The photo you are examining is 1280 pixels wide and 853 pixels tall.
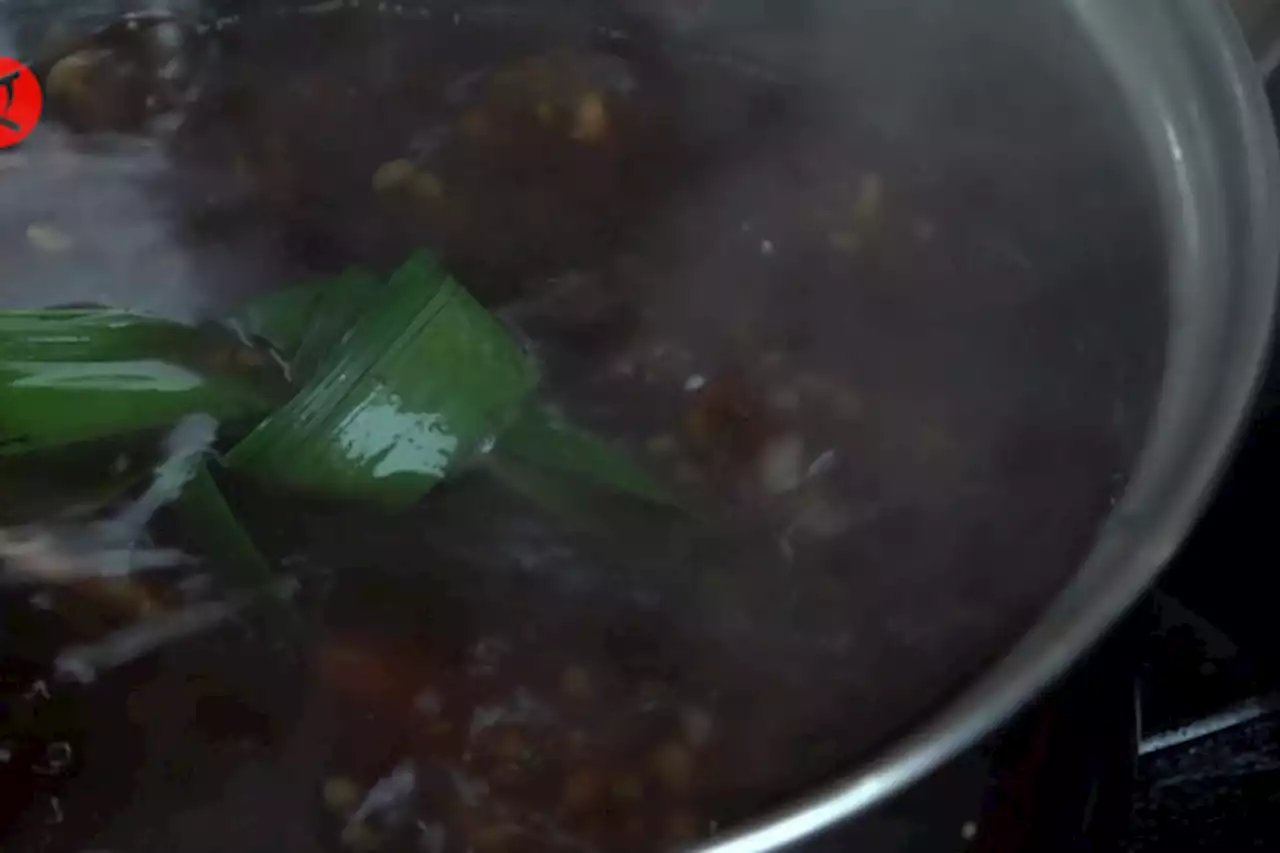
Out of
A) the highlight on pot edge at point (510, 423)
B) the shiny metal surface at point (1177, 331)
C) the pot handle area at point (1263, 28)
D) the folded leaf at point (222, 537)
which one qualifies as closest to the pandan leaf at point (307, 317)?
the highlight on pot edge at point (510, 423)

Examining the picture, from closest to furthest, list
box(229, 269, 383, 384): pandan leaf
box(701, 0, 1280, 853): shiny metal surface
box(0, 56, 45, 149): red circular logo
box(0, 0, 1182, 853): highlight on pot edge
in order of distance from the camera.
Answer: box(701, 0, 1280, 853): shiny metal surface
box(0, 0, 1182, 853): highlight on pot edge
box(229, 269, 383, 384): pandan leaf
box(0, 56, 45, 149): red circular logo

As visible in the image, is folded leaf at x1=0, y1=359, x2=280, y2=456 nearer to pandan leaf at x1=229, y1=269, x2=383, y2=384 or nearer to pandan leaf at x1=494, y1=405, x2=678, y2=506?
pandan leaf at x1=229, y1=269, x2=383, y2=384

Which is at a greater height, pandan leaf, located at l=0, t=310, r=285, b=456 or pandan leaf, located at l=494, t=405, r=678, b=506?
pandan leaf, located at l=0, t=310, r=285, b=456

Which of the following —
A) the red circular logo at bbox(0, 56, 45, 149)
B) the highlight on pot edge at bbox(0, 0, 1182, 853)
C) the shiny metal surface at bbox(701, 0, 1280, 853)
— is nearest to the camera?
the shiny metal surface at bbox(701, 0, 1280, 853)

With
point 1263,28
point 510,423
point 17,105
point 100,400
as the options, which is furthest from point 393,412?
point 1263,28

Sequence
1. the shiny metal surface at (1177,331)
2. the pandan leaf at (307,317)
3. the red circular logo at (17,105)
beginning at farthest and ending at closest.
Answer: the red circular logo at (17,105) < the pandan leaf at (307,317) < the shiny metal surface at (1177,331)

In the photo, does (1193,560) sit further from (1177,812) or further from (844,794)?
(844,794)

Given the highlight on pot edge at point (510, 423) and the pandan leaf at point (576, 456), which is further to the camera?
the pandan leaf at point (576, 456)

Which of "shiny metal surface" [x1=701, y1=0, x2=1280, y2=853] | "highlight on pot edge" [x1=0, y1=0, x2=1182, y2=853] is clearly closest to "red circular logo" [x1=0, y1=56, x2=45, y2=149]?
"highlight on pot edge" [x1=0, y1=0, x2=1182, y2=853]

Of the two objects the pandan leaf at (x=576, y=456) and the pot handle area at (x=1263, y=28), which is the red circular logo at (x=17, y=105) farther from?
the pot handle area at (x=1263, y=28)
